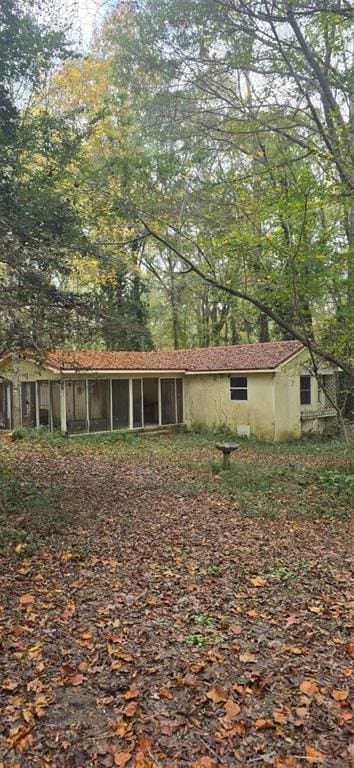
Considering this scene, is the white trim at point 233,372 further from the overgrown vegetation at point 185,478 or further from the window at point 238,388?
the overgrown vegetation at point 185,478

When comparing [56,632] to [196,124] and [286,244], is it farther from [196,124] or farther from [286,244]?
[196,124]

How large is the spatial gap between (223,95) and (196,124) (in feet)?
3.29

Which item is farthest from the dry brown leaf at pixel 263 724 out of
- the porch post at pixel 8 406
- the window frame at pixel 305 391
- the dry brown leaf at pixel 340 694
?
the porch post at pixel 8 406

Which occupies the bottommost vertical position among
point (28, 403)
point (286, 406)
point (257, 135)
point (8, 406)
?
point (286, 406)

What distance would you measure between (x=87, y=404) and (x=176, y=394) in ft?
13.1

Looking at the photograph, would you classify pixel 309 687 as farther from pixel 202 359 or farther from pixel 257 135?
pixel 202 359

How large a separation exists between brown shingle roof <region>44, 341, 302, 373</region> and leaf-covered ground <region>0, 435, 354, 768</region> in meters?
7.92

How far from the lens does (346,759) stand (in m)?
2.42

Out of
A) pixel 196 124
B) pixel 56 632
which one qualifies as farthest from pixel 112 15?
pixel 56 632

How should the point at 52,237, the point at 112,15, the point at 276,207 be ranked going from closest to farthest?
the point at 52,237, the point at 276,207, the point at 112,15

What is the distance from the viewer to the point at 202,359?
736 inches

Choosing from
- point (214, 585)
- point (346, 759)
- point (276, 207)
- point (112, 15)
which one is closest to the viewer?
point (346, 759)

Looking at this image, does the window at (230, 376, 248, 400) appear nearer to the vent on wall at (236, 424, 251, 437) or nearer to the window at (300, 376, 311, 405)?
the vent on wall at (236, 424, 251, 437)

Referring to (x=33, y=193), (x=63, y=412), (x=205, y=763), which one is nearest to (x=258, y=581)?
(x=205, y=763)
